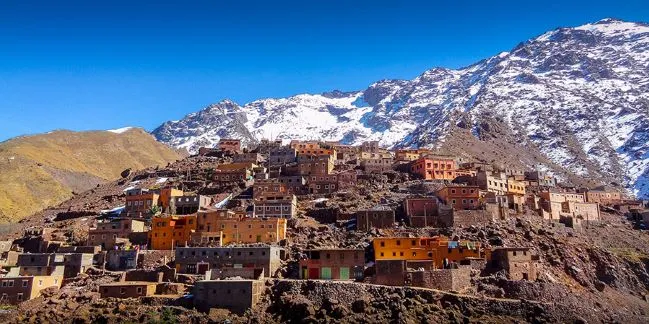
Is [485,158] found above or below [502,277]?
above

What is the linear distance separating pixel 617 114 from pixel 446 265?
484 ft

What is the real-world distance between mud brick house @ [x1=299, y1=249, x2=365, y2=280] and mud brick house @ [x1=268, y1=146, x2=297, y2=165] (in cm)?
4473

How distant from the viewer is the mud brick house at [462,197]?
80812mm

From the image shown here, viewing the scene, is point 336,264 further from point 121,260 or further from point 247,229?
point 121,260

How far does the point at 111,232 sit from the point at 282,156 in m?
39.6

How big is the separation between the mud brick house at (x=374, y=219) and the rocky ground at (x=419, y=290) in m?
1.60

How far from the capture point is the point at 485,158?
148m

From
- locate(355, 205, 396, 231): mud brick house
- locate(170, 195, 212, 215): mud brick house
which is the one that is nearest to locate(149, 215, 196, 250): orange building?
locate(170, 195, 212, 215): mud brick house

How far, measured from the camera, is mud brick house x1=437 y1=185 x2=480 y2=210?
80.8 meters

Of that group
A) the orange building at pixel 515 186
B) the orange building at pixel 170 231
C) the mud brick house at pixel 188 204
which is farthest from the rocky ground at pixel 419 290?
the mud brick house at pixel 188 204

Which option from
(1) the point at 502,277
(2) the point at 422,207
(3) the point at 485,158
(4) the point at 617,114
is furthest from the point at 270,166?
(4) the point at 617,114

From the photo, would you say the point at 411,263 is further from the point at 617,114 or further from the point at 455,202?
the point at 617,114

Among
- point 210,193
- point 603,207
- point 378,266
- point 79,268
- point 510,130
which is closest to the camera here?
point 378,266

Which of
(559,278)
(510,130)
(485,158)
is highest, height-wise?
(510,130)
